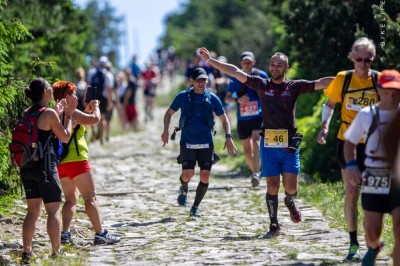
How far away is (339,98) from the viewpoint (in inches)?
364

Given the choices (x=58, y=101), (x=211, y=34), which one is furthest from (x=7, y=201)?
(x=211, y=34)

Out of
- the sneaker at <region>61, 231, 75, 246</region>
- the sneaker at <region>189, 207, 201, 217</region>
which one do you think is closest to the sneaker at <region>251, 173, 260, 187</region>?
the sneaker at <region>189, 207, 201, 217</region>

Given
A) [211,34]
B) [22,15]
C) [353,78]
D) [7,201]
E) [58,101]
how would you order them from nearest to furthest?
[353,78]
[58,101]
[7,201]
[22,15]
[211,34]

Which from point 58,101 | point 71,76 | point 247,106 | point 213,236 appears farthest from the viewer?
point 71,76

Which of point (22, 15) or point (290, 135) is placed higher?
point (22, 15)

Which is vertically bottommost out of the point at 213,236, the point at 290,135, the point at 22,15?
the point at 213,236

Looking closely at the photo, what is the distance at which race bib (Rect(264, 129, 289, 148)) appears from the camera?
10.8 meters

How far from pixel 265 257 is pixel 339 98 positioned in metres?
1.69

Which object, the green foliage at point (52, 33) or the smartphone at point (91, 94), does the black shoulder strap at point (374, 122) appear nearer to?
the smartphone at point (91, 94)

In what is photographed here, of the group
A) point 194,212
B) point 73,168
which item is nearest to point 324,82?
point 73,168

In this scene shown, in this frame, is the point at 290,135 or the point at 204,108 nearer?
the point at 290,135

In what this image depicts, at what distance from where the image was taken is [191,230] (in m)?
11.7

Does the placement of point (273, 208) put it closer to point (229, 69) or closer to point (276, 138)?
point (276, 138)

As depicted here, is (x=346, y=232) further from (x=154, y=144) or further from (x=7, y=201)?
(x=154, y=144)
